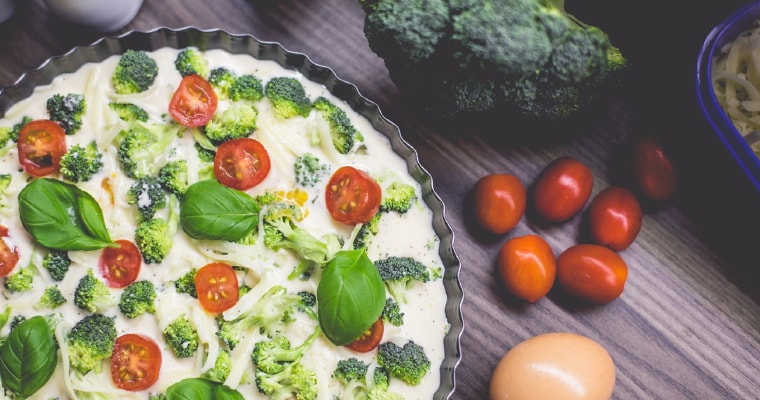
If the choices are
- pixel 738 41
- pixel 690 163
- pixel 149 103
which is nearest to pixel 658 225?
pixel 690 163

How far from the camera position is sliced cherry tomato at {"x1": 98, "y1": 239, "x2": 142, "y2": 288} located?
8.27 ft

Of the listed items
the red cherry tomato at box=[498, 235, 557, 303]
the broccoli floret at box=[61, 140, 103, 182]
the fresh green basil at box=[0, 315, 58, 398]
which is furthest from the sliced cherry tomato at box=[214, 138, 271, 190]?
the red cherry tomato at box=[498, 235, 557, 303]

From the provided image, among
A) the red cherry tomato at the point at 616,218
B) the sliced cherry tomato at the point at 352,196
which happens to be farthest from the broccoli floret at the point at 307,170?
the red cherry tomato at the point at 616,218

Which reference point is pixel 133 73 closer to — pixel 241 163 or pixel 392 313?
pixel 241 163

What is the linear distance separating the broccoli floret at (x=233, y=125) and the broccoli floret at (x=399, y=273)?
2.13ft

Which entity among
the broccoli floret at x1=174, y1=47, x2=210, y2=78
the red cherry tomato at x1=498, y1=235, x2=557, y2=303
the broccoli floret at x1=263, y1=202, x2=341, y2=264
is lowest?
the red cherry tomato at x1=498, y1=235, x2=557, y2=303

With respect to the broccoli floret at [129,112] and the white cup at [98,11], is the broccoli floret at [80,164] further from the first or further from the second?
the white cup at [98,11]

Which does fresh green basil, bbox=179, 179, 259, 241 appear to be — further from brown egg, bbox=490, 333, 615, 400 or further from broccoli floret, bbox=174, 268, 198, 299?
brown egg, bbox=490, 333, 615, 400

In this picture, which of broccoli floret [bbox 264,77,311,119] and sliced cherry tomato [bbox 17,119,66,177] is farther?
broccoli floret [bbox 264,77,311,119]

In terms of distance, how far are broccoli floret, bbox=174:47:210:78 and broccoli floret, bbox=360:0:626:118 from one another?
606 mm

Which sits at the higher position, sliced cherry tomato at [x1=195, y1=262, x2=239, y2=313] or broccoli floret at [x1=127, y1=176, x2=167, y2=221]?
broccoli floret at [x1=127, y1=176, x2=167, y2=221]

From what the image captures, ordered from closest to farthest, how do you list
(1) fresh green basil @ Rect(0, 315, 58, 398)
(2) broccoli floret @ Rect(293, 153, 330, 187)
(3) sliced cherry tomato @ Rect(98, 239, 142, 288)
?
(1) fresh green basil @ Rect(0, 315, 58, 398) → (3) sliced cherry tomato @ Rect(98, 239, 142, 288) → (2) broccoli floret @ Rect(293, 153, 330, 187)

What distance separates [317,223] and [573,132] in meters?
1.11

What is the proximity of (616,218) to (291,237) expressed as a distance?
3.92 ft
